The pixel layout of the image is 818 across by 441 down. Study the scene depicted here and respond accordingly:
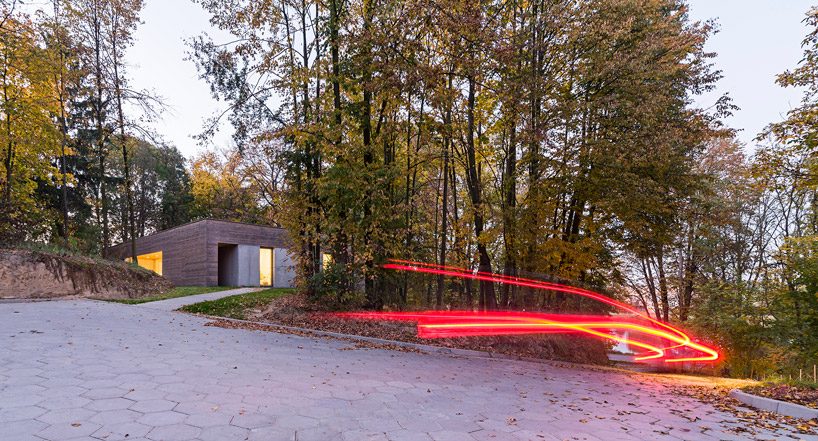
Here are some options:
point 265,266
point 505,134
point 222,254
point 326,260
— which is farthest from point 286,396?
point 222,254

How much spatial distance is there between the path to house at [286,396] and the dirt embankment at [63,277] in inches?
294

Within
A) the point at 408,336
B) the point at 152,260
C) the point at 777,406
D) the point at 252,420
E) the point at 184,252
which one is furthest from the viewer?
the point at 152,260

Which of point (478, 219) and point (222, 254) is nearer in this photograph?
point (478, 219)

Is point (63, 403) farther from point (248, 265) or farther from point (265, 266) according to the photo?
point (265, 266)

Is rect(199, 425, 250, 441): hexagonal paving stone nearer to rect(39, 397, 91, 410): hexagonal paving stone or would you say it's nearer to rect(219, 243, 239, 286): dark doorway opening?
rect(39, 397, 91, 410): hexagonal paving stone

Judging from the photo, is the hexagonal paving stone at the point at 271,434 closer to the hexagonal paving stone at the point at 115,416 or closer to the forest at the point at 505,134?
the hexagonal paving stone at the point at 115,416

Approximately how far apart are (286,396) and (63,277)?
15.5 metres

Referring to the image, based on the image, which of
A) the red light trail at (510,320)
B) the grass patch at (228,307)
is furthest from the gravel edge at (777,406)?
the grass patch at (228,307)

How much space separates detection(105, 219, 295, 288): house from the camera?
76.6ft

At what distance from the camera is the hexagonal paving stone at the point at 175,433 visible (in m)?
3.12

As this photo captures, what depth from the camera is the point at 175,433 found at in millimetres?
3221

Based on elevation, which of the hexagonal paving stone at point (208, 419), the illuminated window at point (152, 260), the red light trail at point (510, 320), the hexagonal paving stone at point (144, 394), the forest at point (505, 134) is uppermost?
the forest at point (505, 134)

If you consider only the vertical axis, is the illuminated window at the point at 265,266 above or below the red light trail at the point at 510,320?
above

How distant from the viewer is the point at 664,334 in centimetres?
1664
